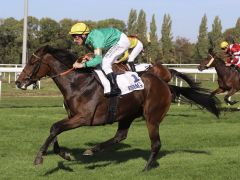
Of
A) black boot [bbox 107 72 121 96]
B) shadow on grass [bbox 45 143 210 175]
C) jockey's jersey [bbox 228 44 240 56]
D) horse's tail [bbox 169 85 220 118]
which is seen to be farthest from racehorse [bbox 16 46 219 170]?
jockey's jersey [bbox 228 44 240 56]

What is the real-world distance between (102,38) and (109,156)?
218 centimetres

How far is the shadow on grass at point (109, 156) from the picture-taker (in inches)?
289

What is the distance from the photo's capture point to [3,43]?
59.2m

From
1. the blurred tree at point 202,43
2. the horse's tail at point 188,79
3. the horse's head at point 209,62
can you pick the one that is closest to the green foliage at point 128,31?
the blurred tree at point 202,43

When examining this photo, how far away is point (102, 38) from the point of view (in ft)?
22.9

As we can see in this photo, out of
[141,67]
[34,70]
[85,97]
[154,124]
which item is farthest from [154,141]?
[141,67]

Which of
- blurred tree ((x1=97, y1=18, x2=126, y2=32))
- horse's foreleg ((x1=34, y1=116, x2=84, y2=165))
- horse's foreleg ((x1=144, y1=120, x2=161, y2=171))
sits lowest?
horse's foreleg ((x1=144, y1=120, x2=161, y2=171))

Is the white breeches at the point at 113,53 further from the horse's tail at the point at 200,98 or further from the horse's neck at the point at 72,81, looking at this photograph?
the horse's tail at the point at 200,98

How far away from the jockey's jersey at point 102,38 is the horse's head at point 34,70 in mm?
676

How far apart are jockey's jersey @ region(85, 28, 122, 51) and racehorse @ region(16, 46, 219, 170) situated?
45 centimetres

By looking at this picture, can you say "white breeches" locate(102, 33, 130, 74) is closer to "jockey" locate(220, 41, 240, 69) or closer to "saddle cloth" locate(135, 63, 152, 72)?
"saddle cloth" locate(135, 63, 152, 72)

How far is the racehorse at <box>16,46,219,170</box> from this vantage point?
6.88 meters

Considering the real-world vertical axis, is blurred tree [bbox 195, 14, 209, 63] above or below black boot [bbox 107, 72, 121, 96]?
above

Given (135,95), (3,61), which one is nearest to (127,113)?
(135,95)
